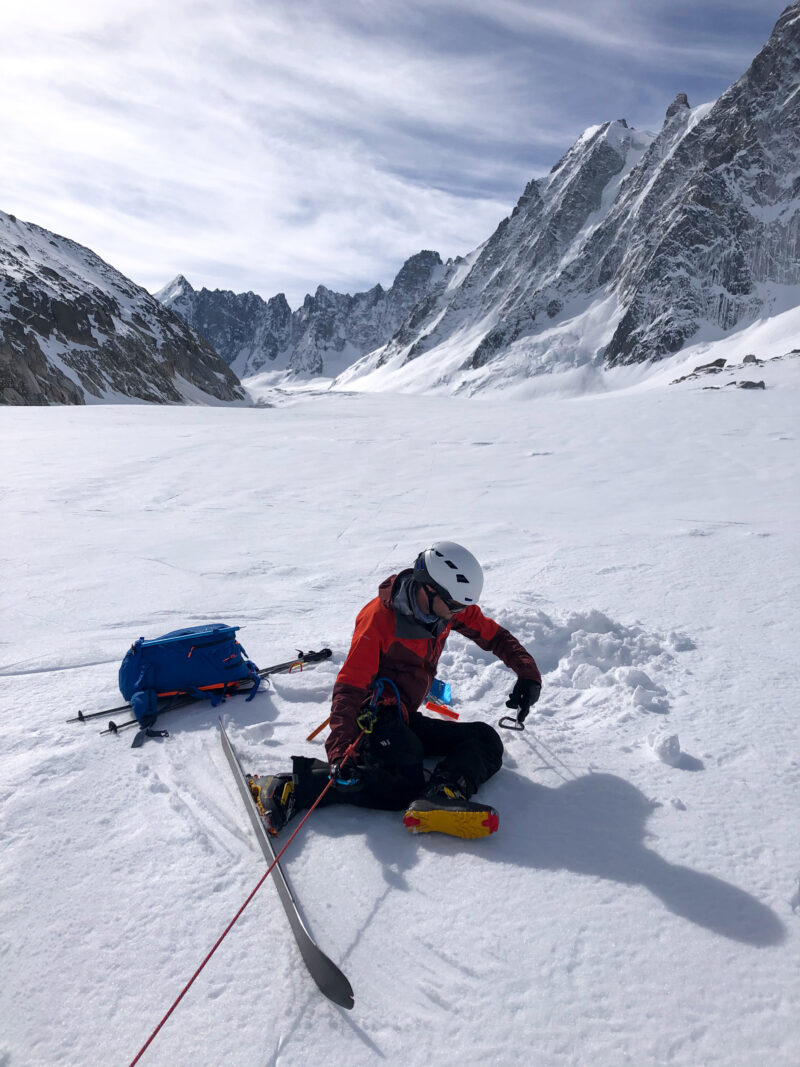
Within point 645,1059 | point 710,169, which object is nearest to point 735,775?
point 645,1059

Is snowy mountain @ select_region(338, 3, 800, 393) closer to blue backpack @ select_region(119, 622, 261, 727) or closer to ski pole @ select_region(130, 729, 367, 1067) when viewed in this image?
blue backpack @ select_region(119, 622, 261, 727)

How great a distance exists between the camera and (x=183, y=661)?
4.61 metres

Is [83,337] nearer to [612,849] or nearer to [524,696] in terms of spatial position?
[524,696]

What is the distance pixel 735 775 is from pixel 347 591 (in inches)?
165

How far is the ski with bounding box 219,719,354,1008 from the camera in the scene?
231 centimetres

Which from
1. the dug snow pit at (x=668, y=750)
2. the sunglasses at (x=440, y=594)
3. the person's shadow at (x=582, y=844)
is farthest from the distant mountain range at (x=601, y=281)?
the dug snow pit at (x=668, y=750)

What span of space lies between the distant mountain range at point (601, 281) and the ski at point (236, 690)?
57931mm

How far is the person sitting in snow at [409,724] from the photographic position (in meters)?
3.31

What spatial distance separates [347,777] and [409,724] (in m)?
0.58

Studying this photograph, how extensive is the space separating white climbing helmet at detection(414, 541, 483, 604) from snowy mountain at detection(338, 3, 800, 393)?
306ft

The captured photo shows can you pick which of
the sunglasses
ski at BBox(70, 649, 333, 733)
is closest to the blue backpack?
ski at BBox(70, 649, 333, 733)

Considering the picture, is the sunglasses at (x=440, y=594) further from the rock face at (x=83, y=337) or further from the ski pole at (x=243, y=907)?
the rock face at (x=83, y=337)

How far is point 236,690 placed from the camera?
15.5ft

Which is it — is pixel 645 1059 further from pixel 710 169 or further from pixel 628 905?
pixel 710 169
